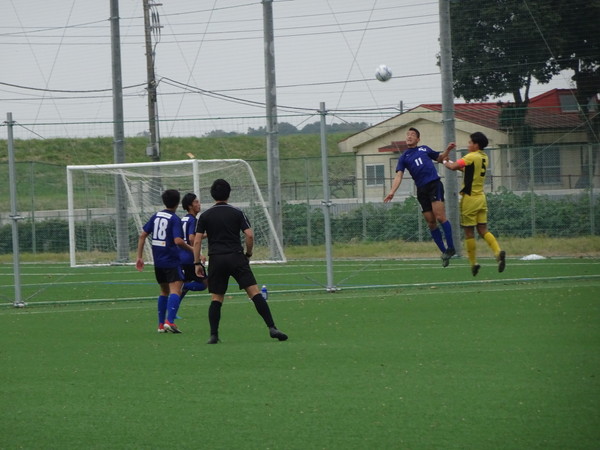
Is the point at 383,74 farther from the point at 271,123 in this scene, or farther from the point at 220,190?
the point at 220,190

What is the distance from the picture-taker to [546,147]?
26.8 metres

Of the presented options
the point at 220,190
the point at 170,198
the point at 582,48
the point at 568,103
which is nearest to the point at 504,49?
the point at 582,48

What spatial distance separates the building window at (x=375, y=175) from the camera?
106 ft

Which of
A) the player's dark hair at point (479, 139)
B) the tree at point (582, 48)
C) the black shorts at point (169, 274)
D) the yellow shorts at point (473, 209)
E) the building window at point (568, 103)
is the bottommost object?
the black shorts at point (169, 274)

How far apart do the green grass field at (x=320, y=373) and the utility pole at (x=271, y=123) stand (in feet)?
30.5

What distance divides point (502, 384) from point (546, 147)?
1907 centimetres

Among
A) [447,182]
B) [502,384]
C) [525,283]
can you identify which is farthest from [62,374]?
[447,182]

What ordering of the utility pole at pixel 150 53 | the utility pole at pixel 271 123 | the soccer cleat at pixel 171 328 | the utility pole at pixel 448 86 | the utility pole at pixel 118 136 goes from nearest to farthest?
1. the soccer cleat at pixel 171 328
2. the utility pole at pixel 448 86
3. the utility pole at pixel 271 123
4. the utility pole at pixel 118 136
5. the utility pole at pixel 150 53

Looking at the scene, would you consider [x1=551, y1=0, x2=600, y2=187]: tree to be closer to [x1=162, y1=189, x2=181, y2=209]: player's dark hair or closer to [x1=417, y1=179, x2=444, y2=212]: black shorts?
[x1=417, y1=179, x2=444, y2=212]: black shorts

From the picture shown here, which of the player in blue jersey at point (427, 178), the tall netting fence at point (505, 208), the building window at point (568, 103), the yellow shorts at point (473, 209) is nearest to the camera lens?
the yellow shorts at point (473, 209)

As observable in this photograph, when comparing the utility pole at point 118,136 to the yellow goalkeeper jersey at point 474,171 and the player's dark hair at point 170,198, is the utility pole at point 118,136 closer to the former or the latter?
the yellow goalkeeper jersey at point 474,171

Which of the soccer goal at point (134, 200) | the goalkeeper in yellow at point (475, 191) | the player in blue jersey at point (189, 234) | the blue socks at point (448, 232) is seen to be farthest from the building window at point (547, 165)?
the player in blue jersey at point (189, 234)

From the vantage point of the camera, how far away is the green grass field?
7148 millimetres

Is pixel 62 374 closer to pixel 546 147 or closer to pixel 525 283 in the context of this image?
pixel 525 283
